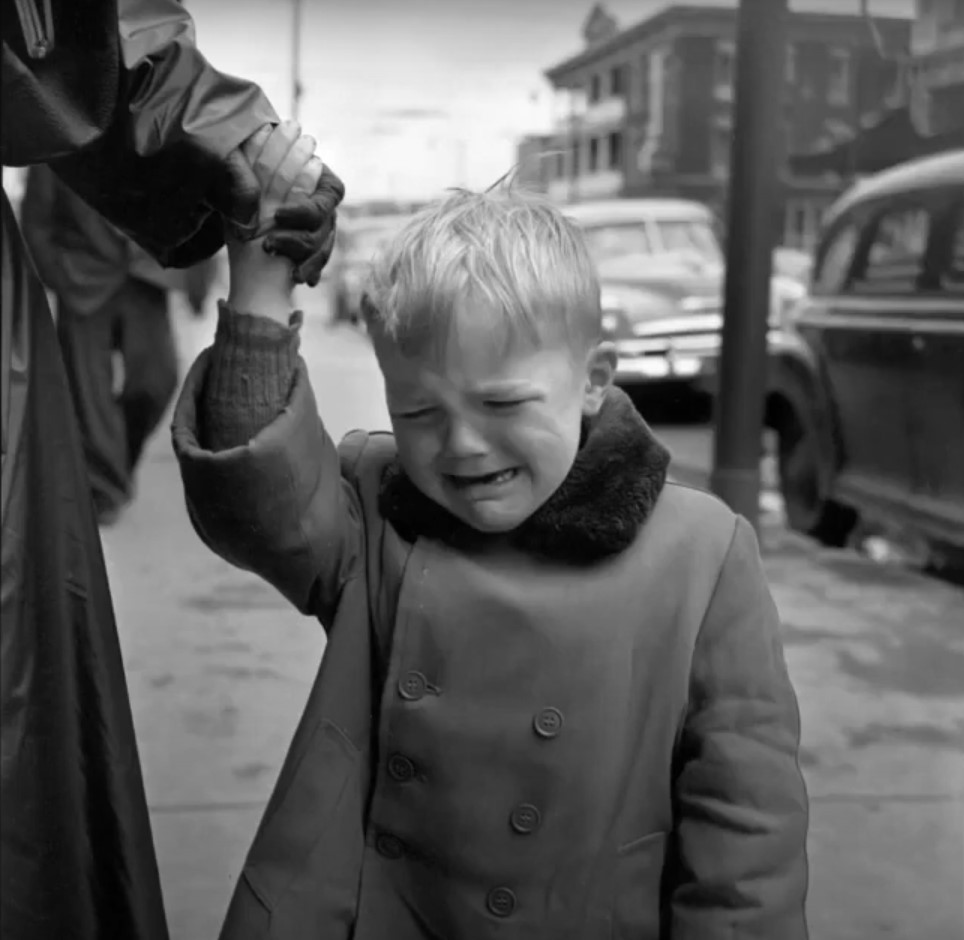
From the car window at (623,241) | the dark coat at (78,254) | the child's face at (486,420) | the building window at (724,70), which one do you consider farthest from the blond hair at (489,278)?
the car window at (623,241)

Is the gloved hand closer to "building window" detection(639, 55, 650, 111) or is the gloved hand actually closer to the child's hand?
the child's hand

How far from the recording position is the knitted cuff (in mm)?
1292

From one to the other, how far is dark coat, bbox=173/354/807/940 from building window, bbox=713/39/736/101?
3.65 m

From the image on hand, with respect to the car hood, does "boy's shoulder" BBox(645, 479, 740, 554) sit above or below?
above

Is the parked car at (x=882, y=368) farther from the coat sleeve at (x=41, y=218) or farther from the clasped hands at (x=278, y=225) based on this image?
the clasped hands at (x=278, y=225)

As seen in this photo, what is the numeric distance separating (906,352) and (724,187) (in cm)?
108

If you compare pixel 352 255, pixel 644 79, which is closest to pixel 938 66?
pixel 644 79

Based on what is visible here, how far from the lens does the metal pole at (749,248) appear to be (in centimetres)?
458

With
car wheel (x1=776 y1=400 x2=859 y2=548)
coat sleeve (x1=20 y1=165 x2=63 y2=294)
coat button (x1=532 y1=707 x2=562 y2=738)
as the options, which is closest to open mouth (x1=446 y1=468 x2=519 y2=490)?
coat button (x1=532 y1=707 x2=562 y2=738)

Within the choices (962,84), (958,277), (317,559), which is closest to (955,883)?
(317,559)

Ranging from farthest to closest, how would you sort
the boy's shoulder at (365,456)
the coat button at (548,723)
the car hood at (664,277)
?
the car hood at (664,277)
the boy's shoulder at (365,456)
the coat button at (548,723)

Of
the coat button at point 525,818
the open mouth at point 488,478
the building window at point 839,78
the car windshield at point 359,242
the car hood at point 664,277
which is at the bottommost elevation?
the coat button at point 525,818

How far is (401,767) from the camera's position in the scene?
1368 mm

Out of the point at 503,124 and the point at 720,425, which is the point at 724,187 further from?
the point at 503,124
